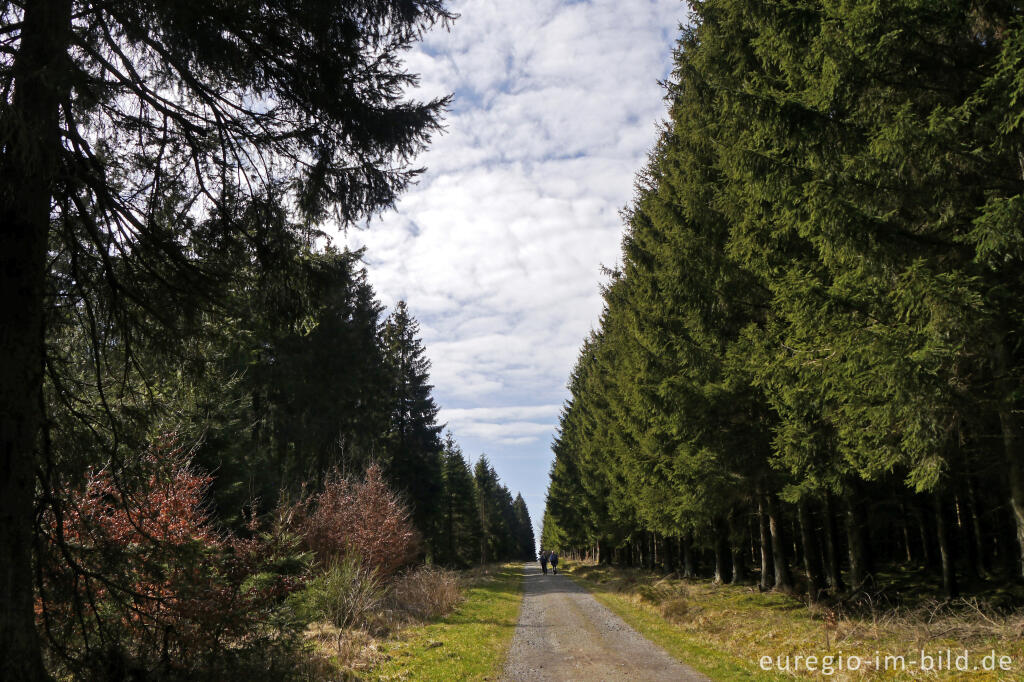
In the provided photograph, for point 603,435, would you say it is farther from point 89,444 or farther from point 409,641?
point 89,444

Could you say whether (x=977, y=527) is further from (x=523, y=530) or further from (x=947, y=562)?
(x=523, y=530)

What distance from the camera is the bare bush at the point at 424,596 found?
1583cm

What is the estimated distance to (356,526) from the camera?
1594 cm

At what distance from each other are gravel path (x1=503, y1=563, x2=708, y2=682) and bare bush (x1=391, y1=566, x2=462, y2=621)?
2371 mm

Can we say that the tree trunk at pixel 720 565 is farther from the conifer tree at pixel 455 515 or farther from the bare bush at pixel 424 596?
the conifer tree at pixel 455 515

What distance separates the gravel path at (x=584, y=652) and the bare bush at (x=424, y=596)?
93.3 inches

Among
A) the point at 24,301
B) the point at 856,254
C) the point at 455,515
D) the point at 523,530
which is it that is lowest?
the point at 523,530

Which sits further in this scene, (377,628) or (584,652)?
(377,628)

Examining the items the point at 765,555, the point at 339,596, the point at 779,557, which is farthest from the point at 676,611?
the point at 339,596

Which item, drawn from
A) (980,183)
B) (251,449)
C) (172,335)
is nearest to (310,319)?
(172,335)

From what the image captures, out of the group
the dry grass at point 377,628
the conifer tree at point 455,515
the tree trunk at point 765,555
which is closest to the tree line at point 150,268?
the dry grass at point 377,628

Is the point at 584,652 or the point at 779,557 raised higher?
the point at 779,557

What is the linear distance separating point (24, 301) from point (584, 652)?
9919mm

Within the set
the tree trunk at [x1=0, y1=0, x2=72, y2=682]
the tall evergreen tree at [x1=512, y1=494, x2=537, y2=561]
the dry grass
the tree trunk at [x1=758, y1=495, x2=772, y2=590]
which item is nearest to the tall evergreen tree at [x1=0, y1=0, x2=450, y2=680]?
the tree trunk at [x1=0, y1=0, x2=72, y2=682]
